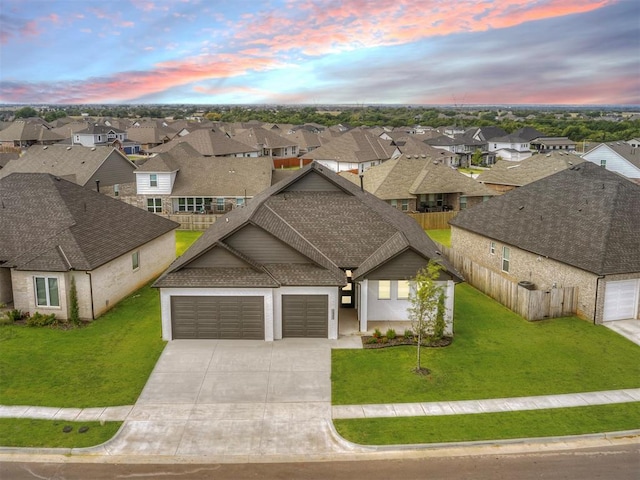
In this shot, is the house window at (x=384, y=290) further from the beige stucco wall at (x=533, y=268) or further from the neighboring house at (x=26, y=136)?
the neighboring house at (x=26, y=136)

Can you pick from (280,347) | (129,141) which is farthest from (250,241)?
(129,141)

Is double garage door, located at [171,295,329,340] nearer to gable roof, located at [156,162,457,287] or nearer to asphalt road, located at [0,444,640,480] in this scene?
gable roof, located at [156,162,457,287]

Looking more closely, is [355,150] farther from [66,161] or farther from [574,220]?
[574,220]

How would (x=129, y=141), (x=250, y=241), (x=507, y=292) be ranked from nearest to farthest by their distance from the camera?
(x=250, y=241) → (x=507, y=292) → (x=129, y=141)

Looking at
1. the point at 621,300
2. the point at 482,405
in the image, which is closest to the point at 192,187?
the point at 621,300

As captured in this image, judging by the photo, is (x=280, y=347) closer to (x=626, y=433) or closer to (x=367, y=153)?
(x=626, y=433)

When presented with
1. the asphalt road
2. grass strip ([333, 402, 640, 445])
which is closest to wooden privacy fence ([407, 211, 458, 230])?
grass strip ([333, 402, 640, 445])
